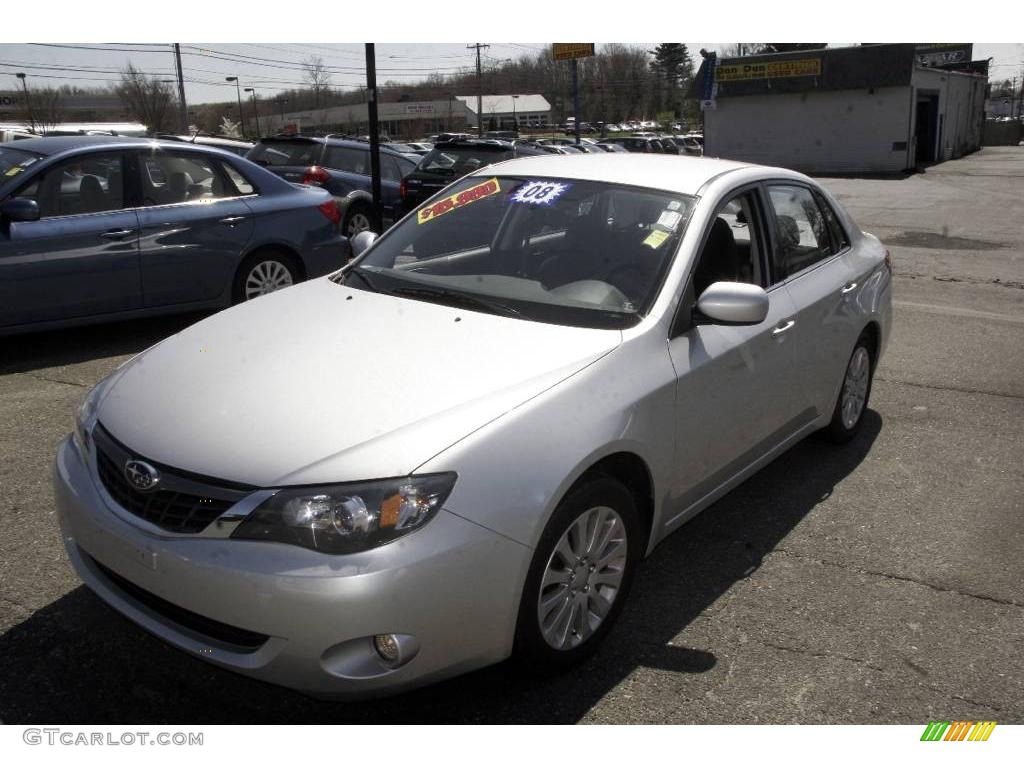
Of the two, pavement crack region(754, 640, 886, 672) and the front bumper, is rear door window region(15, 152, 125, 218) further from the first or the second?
pavement crack region(754, 640, 886, 672)

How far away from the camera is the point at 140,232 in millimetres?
6895

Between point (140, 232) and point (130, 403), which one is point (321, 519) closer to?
point (130, 403)

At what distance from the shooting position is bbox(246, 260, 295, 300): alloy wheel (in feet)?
25.2

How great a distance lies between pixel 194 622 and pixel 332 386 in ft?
2.65

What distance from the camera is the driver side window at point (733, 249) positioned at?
3.86 metres

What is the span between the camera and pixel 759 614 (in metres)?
3.57

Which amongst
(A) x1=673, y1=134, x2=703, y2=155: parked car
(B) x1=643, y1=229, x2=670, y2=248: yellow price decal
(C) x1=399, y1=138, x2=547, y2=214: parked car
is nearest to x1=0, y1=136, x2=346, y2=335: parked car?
(B) x1=643, y1=229, x2=670, y2=248: yellow price decal

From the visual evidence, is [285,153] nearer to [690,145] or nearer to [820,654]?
[820,654]

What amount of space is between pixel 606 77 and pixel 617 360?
339ft

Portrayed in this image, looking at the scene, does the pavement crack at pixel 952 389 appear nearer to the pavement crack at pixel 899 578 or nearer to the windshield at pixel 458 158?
the pavement crack at pixel 899 578

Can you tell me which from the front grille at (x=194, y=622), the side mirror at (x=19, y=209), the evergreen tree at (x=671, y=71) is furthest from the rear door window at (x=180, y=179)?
the evergreen tree at (x=671, y=71)

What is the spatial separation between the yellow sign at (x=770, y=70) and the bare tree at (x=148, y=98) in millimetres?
35048

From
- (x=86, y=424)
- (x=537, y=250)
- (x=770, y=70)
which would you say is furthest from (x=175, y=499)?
(x=770, y=70)

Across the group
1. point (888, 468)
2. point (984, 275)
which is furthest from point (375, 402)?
point (984, 275)
